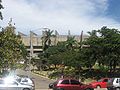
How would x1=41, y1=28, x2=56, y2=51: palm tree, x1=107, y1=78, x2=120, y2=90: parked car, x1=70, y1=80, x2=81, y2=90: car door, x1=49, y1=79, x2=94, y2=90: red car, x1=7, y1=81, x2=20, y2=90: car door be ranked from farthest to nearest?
x1=41, y1=28, x2=56, y2=51: palm tree, x1=107, y1=78, x2=120, y2=90: parked car, x1=49, y1=79, x2=94, y2=90: red car, x1=70, y1=80, x2=81, y2=90: car door, x1=7, y1=81, x2=20, y2=90: car door

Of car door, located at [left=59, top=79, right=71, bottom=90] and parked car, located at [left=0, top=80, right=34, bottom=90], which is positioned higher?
parked car, located at [left=0, top=80, right=34, bottom=90]

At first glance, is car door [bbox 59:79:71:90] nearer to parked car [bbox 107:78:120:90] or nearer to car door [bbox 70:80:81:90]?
car door [bbox 70:80:81:90]

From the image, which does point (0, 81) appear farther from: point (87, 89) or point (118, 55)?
point (118, 55)

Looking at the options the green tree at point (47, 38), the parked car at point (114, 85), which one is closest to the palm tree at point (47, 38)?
the green tree at point (47, 38)

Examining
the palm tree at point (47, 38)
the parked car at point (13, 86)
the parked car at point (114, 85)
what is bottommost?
the parked car at point (114, 85)

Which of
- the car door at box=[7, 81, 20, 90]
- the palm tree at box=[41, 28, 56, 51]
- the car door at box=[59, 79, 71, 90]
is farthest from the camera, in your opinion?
the palm tree at box=[41, 28, 56, 51]

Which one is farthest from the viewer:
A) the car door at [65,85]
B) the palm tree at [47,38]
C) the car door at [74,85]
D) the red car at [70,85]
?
the palm tree at [47,38]

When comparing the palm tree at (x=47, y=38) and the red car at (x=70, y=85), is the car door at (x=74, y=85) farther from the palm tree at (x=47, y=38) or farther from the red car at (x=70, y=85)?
the palm tree at (x=47, y=38)

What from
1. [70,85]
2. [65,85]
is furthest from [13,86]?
[70,85]

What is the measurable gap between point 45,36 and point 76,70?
1515 inches

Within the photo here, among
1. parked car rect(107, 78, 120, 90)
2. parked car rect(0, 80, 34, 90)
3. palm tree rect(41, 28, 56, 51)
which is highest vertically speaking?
palm tree rect(41, 28, 56, 51)

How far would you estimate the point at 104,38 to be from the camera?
75938 millimetres

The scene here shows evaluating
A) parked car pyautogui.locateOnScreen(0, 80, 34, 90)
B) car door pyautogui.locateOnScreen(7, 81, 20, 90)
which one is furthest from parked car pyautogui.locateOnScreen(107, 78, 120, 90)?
car door pyautogui.locateOnScreen(7, 81, 20, 90)

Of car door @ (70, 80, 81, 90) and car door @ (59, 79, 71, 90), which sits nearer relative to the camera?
car door @ (70, 80, 81, 90)
